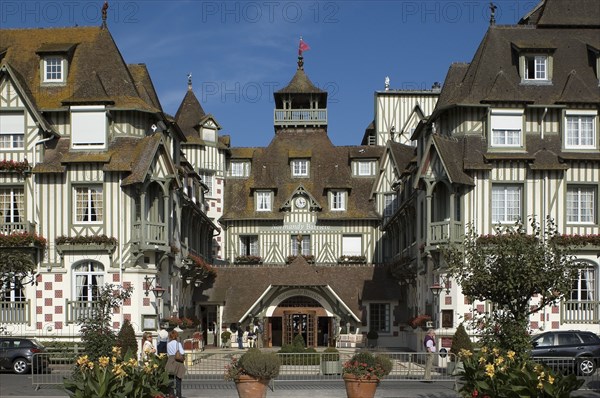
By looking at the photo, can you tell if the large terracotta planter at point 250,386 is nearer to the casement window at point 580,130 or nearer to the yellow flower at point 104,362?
the yellow flower at point 104,362

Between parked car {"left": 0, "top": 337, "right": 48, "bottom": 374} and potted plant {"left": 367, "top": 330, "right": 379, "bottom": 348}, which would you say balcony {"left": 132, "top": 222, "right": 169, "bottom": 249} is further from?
potted plant {"left": 367, "top": 330, "right": 379, "bottom": 348}

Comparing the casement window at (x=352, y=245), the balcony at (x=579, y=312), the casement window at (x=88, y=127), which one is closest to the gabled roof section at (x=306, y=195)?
the casement window at (x=352, y=245)

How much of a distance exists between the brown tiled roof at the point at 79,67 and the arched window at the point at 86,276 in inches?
246

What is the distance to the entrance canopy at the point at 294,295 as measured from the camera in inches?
2188

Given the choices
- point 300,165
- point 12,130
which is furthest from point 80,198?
point 300,165

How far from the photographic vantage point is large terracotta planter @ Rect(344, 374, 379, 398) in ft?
82.4

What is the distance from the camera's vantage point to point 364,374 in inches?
987

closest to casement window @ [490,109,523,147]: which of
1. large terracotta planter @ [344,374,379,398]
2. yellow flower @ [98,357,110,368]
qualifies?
large terracotta planter @ [344,374,379,398]

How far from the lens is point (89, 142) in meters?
41.0

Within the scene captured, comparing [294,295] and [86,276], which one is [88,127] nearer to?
[86,276]

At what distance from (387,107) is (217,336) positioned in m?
24.9

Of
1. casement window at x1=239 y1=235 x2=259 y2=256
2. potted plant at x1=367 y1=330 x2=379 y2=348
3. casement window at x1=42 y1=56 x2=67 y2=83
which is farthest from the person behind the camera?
casement window at x1=239 y1=235 x2=259 y2=256

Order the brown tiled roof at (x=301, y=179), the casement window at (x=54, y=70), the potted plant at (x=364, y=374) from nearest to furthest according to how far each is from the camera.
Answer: the potted plant at (x=364, y=374) < the casement window at (x=54, y=70) < the brown tiled roof at (x=301, y=179)

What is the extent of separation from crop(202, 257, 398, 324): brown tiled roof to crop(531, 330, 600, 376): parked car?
845 inches
